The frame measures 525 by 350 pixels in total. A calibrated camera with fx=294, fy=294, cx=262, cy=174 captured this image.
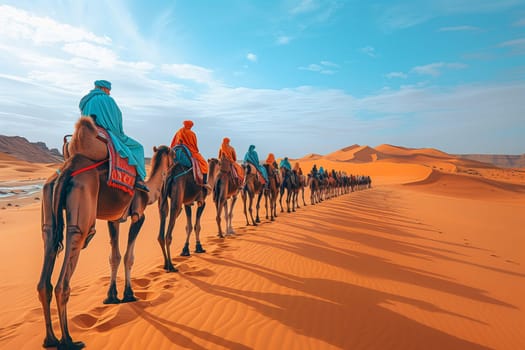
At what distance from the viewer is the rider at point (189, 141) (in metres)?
7.70

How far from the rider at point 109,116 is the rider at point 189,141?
2.66 meters

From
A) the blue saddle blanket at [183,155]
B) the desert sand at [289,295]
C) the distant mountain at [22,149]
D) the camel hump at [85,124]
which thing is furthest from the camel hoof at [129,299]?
the distant mountain at [22,149]

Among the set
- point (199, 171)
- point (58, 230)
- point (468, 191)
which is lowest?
point (468, 191)

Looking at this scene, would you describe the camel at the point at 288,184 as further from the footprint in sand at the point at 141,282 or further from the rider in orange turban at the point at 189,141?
the footprint in sand at the point at 141,282

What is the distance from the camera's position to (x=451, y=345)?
397 centimetres

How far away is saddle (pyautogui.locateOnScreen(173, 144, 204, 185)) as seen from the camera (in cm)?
745

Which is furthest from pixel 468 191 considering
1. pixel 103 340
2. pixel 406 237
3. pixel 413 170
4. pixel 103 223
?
pixel 103 340

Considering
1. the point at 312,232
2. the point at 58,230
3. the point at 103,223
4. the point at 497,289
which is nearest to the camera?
the point at 58,230

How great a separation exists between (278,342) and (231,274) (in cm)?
288

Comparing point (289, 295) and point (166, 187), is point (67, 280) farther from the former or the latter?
point (166, 187)

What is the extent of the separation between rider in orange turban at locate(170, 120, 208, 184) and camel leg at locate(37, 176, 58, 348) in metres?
4.05

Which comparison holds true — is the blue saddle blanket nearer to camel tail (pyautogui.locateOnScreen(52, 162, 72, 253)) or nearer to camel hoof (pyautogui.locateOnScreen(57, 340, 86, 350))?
camel tail (pyautogui.locateOnScreen(52, 162, 72, 253))

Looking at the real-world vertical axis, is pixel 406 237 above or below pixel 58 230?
below

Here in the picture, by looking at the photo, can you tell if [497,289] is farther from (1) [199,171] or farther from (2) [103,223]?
(2) [103,223]
